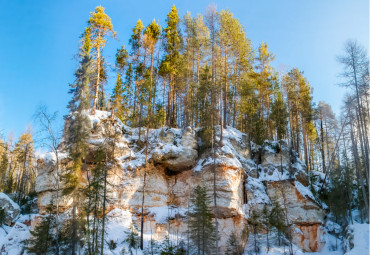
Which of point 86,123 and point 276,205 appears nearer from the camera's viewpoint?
point 86,123

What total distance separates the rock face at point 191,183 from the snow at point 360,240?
16.6ft

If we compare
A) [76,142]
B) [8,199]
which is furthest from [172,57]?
[8,199]

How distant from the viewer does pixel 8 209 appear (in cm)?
2800

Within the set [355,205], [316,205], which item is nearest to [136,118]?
[316,205]

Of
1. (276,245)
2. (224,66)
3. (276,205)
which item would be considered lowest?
(276,245)

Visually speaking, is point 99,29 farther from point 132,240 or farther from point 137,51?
point 132,240

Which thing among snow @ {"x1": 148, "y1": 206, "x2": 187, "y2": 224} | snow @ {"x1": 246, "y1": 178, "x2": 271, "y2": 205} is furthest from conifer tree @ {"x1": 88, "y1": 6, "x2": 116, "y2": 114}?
snow @ {"x1": 246, "y1": 178, "x2": 271, "y2": 205}

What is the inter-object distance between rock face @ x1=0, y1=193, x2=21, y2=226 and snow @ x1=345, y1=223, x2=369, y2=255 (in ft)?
99.7

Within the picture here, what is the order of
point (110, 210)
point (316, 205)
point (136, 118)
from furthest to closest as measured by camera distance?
point (136, 118)
point (316, 205)
point (110, 210)

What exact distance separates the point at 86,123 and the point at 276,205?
1733 cm

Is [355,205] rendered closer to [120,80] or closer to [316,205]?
[316,205]

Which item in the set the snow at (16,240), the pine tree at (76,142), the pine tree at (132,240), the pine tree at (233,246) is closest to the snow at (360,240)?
the pine tree at (233,246)

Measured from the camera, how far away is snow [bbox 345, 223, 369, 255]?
18.2 metres

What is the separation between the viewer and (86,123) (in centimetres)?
1984
